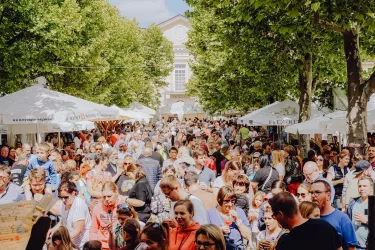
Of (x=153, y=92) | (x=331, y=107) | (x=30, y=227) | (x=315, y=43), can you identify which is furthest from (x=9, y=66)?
(x=153, y=92)

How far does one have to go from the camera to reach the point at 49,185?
26.5ft

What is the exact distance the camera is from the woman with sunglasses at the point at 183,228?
4854 millimetres

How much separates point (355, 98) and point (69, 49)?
10.1 meters

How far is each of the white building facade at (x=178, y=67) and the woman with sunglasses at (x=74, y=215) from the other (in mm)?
68930

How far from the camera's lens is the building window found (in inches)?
3155

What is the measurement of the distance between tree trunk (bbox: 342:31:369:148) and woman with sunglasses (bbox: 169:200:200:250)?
8178mm

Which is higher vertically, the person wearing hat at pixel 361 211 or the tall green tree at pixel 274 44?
the tall green tree at pixel 274 44

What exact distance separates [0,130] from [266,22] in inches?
427

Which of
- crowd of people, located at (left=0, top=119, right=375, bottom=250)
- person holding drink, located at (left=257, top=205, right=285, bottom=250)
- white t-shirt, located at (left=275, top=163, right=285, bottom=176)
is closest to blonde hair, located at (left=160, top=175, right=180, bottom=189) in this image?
crowd of people, located at (left=0, top=119, right=375, bottom=250)

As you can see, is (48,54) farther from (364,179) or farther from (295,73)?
(364,179)

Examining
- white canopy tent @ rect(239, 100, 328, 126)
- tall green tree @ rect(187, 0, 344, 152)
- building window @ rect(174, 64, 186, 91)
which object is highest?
building window @ rect(174, 64, 186, 91)

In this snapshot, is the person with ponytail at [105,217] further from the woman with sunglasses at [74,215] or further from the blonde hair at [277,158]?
the blonde hair at [277,158]

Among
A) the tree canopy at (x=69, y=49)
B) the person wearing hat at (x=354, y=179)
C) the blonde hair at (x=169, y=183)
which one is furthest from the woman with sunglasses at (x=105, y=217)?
the tree canopy at (x=69, y=49)

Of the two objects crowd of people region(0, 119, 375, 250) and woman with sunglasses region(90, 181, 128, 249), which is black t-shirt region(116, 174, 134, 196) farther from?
woman with sunglasses region(90, 181, 128, 249)
